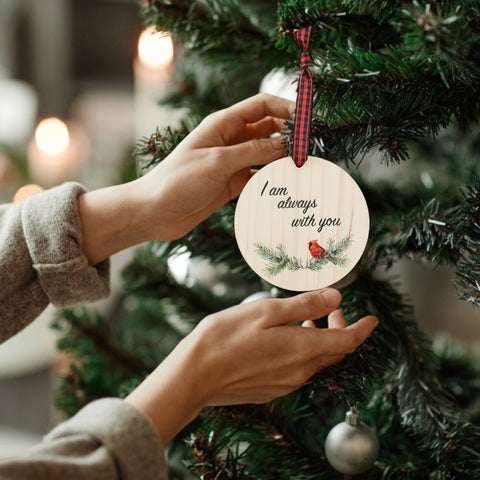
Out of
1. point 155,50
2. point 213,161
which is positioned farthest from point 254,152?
point 155,50

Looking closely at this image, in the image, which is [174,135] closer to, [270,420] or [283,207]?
[283,207]

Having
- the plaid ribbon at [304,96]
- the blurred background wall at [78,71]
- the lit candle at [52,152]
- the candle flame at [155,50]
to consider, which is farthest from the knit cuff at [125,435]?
the blurred background wall at [78,71]

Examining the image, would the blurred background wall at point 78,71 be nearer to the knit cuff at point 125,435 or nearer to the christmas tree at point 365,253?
the christmas tree at point 365,253

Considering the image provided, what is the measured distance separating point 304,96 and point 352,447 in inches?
14.6

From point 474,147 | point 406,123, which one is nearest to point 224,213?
point 406,123

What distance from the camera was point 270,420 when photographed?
587 mm

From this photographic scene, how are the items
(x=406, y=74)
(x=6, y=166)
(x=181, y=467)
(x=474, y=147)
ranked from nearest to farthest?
(x=406, y=74), (x=181, y=467), (x=474, y=147), (x=6, y=166)

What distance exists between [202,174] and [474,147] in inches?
22.8

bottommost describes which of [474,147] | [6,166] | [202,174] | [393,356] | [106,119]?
[106,119]

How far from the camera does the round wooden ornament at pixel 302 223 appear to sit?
528mm

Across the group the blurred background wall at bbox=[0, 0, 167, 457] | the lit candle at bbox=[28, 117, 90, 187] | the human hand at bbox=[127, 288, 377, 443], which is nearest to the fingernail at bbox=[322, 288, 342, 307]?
the human hand at bbox=[127, 288, 377, 443]

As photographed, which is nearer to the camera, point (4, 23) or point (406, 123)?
point (406, 123)

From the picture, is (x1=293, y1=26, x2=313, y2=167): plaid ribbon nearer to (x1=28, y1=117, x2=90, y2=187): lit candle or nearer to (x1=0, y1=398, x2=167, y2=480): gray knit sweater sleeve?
(x1=0, y1=398, x2=167, y2=480): gray knit sweater sleeve

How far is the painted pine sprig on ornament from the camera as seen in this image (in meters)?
0.53
